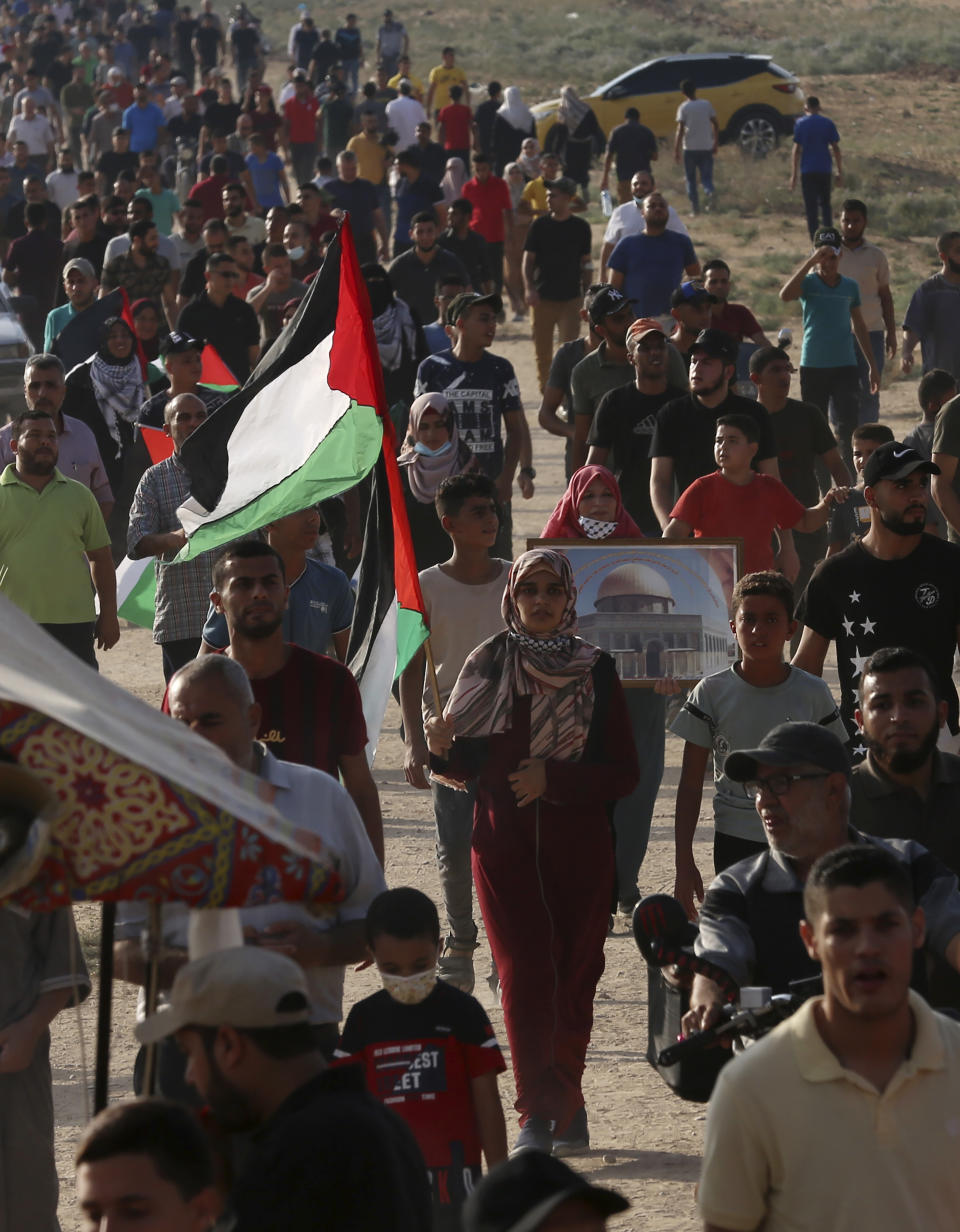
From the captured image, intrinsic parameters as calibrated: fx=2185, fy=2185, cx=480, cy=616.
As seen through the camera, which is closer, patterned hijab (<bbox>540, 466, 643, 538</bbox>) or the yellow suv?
patterned hijab (<bbox>540, 466, 643, 538</bbox>)

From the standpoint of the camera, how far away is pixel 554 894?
667 centimetres

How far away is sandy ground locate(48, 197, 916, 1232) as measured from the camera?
6492 millimetres

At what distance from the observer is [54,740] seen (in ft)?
12.7

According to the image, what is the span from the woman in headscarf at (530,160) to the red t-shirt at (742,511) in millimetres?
17699

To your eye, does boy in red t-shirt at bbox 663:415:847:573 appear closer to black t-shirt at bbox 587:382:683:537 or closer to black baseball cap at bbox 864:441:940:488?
black t-shirt at bbox 587:382:683:537

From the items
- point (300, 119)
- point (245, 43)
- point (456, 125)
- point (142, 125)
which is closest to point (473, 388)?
point (456, 125)

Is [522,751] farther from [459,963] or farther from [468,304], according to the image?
[468,304]

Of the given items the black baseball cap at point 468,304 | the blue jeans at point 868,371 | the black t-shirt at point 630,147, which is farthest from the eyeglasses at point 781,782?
the black t-shirt at point 630,147

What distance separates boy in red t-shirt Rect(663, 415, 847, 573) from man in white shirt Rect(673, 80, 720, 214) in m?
21.9

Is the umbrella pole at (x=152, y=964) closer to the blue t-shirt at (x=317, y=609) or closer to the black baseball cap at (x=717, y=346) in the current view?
the blue t-shirt at (x=317, y=609)

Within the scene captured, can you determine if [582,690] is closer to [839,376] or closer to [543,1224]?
[543,1224]

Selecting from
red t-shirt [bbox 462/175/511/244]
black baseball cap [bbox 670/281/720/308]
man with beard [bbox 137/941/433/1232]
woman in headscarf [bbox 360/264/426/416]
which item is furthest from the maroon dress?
red t-shirt [bbox 462/175/511/244]

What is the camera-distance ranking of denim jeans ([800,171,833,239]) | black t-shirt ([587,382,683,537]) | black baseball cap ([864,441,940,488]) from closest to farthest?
black baseball cap ([864,441,940,488]), black t-shirt ([587,382,683,537]), denim jeans ([800,171,833,239])

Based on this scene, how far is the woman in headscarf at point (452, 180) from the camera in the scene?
89.3 feet
